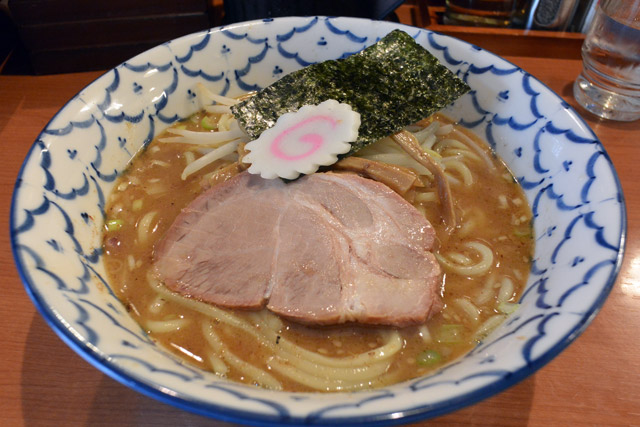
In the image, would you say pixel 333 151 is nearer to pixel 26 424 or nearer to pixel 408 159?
pixel 408 159

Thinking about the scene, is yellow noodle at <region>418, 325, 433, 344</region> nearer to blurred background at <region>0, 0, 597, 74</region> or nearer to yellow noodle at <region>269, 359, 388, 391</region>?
yellow noodle at <region>269, 359, 388, 391</region>

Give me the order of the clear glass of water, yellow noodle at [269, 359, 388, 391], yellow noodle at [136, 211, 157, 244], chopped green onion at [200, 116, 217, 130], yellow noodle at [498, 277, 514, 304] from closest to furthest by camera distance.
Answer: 1. yellow noodle at [269, 359, 388, 391]
2. yellow noodle at [498, 277, 514, 304]
3. yellow noodle at [136, 211, 157, 244]
4. chopped green onion at [200, 116, 217, 130]
5. the clear glass of water

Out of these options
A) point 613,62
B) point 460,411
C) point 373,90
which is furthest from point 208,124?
point 613,62

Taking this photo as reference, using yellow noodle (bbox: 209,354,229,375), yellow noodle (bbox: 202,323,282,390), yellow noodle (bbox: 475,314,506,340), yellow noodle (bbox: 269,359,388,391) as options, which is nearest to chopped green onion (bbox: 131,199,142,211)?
Result: yellow noodle (bbox: 202,323,282,390)

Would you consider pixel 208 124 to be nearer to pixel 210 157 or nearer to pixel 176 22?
pixel 210 157

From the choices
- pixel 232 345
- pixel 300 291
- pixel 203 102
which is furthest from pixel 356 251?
pixel 203 102

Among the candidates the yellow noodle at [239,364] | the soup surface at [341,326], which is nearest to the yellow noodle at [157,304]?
the soup surface at [341,326]
